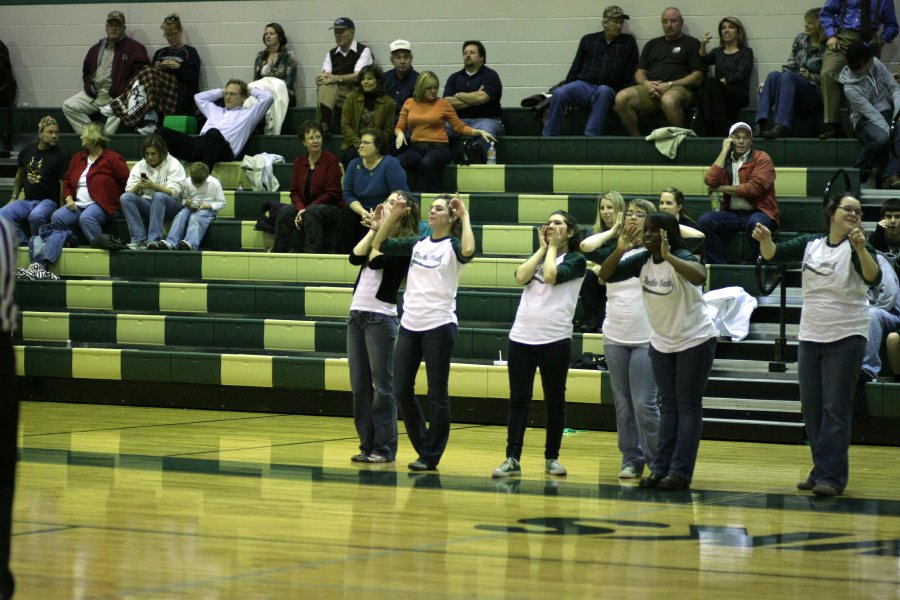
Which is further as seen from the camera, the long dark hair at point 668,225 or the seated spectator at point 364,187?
the seated spectator at point 364,187

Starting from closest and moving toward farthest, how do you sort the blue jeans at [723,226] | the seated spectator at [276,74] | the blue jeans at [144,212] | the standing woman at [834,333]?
the standing woman at [834,333] < the blue jeans at [723,226] < the blue jeans at [144,212] < the seated spectator at [276,74]

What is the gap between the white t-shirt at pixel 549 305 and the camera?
6.44 m

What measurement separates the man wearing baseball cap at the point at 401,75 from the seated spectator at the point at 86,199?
240 centimetres

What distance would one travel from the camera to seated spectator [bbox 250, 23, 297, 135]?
39.6 ft

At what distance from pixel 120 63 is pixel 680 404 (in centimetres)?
827

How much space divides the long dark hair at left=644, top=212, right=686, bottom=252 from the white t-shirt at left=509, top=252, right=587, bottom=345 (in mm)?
Result: 530

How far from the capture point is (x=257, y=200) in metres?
Answer: 11.2

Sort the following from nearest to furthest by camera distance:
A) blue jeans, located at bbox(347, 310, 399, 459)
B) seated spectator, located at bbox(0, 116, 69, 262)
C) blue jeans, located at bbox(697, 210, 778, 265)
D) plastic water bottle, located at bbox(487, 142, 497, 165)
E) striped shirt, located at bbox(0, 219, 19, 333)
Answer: striped shirt, located at bbox(0, 219, 19, 333) < blue jeans, located at bbox(347, 310, 399, 459) < blue jeans, located at bbox(697, 210, 778, 265) < seated spectator, located at bbox(0, 116, 69, 262) < plastic water bottle, located at bbox(487, 142, 497, 165)

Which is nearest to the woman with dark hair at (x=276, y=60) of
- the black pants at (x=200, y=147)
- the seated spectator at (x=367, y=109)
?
the black pants at (x=200, y=147)

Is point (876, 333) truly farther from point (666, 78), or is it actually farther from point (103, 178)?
point (103, 178)

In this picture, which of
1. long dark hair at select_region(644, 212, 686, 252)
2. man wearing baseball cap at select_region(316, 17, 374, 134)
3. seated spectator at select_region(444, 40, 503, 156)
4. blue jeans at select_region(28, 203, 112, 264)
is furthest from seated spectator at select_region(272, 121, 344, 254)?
long dark hair at select_region(644, 212, 686, 252)

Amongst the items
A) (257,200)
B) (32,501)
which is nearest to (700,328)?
(32,501)

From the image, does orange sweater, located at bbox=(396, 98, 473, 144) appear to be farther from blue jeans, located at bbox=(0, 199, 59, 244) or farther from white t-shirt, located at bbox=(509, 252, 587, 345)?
white t-shirt, located at bbox=(509, 252, 587, 345)

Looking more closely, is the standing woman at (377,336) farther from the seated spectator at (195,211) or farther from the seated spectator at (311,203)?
the seated spectator at (195,211)
